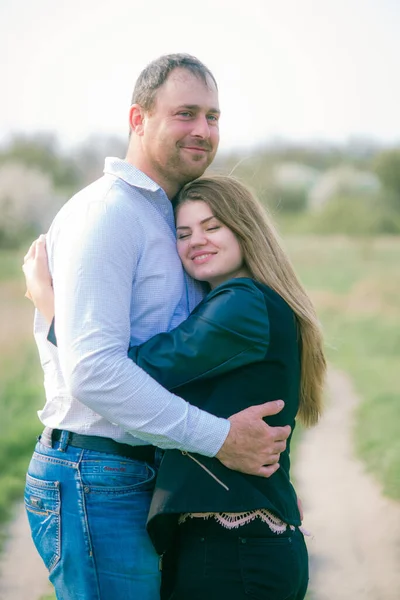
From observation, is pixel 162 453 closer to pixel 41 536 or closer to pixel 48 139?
pixel 41 536

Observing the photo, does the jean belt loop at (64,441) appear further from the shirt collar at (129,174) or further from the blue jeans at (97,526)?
the shirt collar at (129,174)

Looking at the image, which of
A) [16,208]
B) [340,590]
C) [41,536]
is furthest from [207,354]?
[16,208]

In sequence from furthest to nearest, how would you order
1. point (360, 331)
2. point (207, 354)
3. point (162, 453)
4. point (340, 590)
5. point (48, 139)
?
point (48, 139), point (360, 331), point (340, 590), point (162, 453), point (207, 354)

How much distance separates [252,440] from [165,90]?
3.70 ft

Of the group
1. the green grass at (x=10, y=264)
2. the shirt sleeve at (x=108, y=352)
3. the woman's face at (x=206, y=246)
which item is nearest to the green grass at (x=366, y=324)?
the woman's face at (x=206, y=246)

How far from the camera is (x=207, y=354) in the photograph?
2340 mm

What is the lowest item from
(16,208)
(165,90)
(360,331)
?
(360,331)

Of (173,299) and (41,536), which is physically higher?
(173,299)

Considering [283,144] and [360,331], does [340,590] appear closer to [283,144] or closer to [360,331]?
[360,331]

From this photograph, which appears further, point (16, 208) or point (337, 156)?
point (337, 156)

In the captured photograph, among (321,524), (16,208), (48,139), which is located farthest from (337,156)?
(321,524)

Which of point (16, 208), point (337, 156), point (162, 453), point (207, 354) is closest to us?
point (207, 354)

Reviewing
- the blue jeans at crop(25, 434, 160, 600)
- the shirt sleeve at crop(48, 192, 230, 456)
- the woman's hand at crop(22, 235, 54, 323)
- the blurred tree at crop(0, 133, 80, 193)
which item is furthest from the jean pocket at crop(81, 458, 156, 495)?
the blurred tree at crop(0, 133, 80, 193)

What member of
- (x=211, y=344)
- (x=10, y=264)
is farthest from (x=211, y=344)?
(x=10, y=264)
